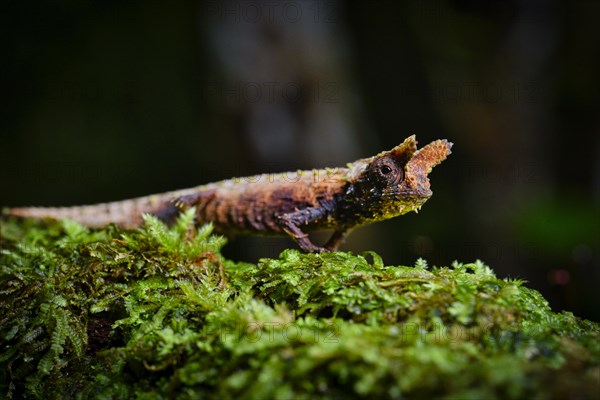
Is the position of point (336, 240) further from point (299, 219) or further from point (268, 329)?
point (268, 329)

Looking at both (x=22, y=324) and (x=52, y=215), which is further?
(x=52, y=215)

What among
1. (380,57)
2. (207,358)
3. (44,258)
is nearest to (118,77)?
(380,57)

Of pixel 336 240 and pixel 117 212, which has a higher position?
pixel 117 212

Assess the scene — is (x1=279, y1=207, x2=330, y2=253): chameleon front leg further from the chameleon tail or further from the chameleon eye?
the chameleon tail

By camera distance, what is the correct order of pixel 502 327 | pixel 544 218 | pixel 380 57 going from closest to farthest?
pixel 502 327 < pixel 544 218 < pixel 380 57

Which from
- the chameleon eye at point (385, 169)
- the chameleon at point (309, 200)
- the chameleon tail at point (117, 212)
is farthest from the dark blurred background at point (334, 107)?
the chameleon tail at point (117, 212)

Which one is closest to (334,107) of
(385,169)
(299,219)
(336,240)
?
(336,240)

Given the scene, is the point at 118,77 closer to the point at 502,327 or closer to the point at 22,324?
the point at 22,324

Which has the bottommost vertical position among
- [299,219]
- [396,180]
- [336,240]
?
[336,240]
